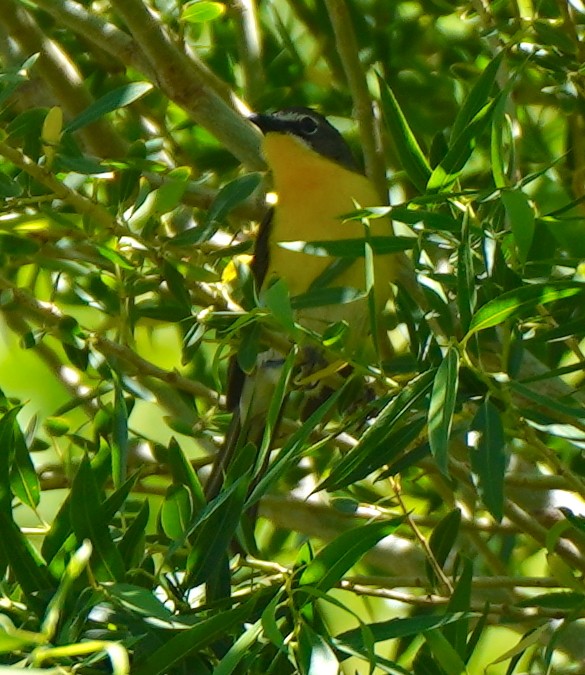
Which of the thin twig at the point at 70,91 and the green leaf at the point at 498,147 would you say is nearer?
the green leaf at the point at 498,147

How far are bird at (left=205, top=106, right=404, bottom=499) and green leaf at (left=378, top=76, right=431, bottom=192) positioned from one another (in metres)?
1.34

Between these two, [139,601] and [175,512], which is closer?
[139,601]

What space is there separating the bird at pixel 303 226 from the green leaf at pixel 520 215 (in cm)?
167

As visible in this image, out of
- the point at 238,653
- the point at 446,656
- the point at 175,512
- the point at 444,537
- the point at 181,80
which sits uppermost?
the point at 181,80

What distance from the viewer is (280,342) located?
2922 millimetres

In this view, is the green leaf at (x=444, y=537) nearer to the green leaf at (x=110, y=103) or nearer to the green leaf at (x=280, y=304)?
the green leaf at (x=280, y=304)

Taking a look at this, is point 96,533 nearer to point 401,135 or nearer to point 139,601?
point 139,601

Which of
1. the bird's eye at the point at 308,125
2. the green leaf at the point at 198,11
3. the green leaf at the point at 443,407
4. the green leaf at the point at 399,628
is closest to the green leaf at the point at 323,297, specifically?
the green leaf at the point at 443,407

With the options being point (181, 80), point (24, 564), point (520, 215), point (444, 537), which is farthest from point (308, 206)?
point (24, 564)

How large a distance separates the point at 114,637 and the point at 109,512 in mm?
199

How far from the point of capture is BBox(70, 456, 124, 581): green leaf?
2080 mm

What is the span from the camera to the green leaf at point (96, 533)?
2080 millimetres

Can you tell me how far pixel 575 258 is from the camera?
2.17 m

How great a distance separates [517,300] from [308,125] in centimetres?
245
